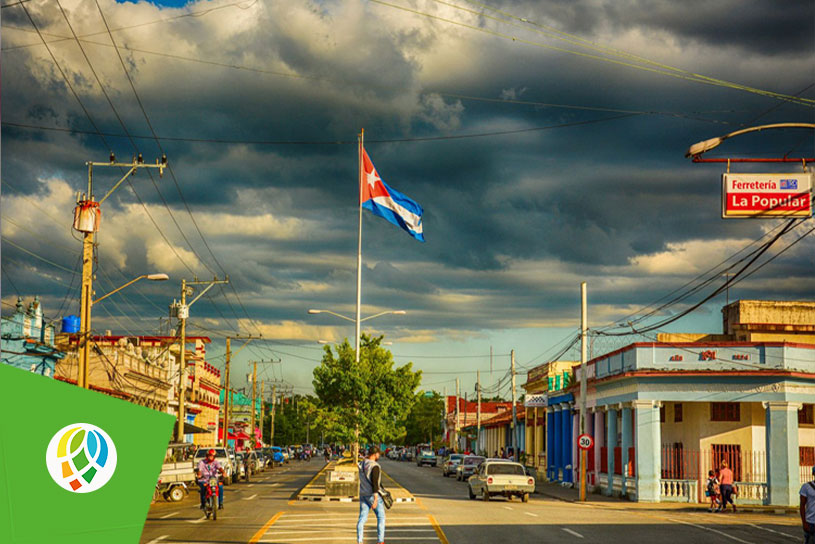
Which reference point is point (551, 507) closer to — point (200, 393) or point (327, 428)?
point (327, 428)

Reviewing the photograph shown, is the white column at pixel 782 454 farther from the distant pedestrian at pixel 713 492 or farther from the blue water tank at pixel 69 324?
the blue water tank at pixel 69 324

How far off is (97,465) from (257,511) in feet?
83.2

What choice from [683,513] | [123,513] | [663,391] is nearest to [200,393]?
[663,391]

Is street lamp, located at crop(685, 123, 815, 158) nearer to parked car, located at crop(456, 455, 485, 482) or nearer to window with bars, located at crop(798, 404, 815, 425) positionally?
window with bars, located at crop(798, 404, 815, 425)

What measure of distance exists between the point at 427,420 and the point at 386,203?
418 feet

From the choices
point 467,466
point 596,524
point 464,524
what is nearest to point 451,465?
point 467,466

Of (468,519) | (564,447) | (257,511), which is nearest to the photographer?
(468,519)

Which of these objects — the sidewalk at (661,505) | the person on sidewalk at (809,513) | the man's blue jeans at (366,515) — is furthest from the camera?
the sidewalk at (661,505)

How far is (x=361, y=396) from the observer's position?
40.8 meters

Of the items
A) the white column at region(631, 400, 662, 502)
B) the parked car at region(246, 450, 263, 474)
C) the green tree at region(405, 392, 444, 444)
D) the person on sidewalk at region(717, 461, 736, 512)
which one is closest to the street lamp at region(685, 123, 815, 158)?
the person on sidewalk at region(717, 461, 736, 512)

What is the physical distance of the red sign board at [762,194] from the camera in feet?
65.4

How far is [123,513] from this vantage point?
457cm

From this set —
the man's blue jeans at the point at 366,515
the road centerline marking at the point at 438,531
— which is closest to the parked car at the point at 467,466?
the road centerline marking at the point at 438,531
